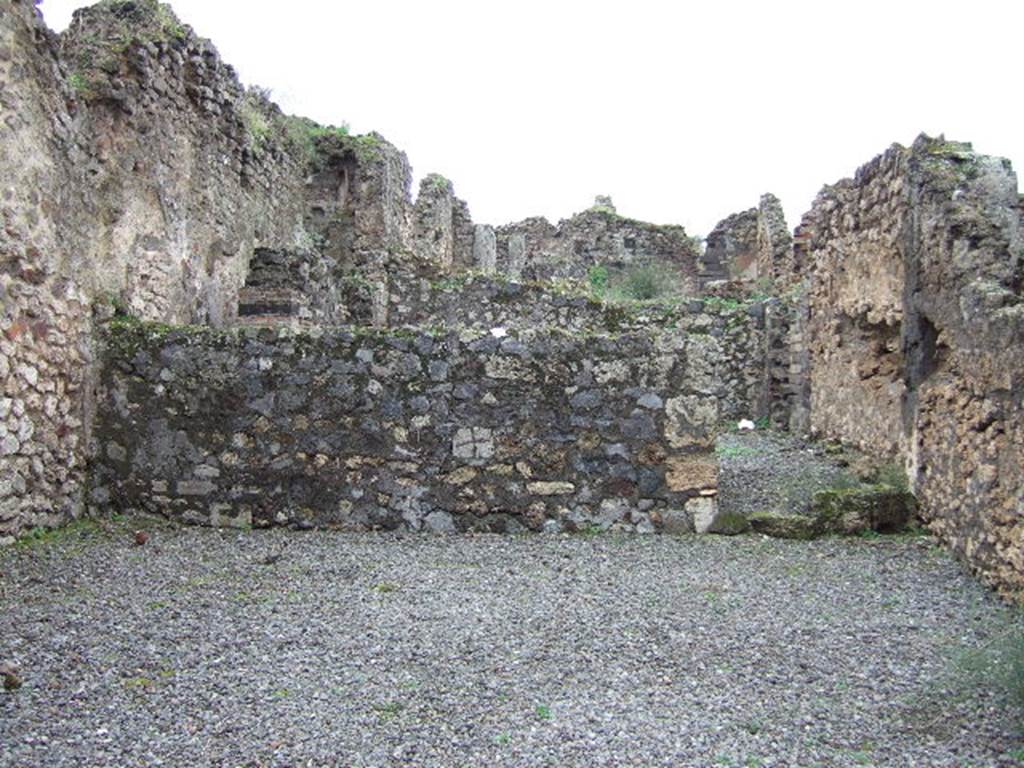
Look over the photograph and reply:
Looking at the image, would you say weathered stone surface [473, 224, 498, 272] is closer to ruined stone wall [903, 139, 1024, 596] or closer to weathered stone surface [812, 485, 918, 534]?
ruined stone wall [903, 139, 1024, 596]

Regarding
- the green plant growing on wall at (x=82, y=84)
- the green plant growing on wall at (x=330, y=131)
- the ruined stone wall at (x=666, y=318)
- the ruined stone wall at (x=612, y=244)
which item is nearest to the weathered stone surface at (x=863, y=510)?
the ruined stone wall at (x=666, y=318)

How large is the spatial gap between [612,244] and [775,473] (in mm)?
18740

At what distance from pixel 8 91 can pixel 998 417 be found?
6.66 m

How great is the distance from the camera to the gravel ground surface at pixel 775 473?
7.58 meters

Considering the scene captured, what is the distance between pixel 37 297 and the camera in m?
6.11

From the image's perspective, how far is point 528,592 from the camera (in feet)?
17.3


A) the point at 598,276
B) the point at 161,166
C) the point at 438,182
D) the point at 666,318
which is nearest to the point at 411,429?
the point at 161,166

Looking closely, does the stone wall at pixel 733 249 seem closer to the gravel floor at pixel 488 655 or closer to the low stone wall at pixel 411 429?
the low stone wall at pixel 411 429

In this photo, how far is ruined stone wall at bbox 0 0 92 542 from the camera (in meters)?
5.80

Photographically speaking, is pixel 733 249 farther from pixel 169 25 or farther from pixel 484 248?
pixel 169 25

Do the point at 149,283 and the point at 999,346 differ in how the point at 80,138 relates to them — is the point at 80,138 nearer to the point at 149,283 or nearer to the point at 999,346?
the point at 149,283

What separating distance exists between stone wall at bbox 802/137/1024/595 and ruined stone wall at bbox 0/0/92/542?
20.4ft

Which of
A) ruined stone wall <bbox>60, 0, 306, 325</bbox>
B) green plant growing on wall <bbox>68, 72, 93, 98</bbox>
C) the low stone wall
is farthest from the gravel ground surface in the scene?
green plant growing on wall <bbox>68, 72, 93, 98</bbox>

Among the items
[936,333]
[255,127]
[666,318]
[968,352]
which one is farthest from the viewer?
[666,318]
